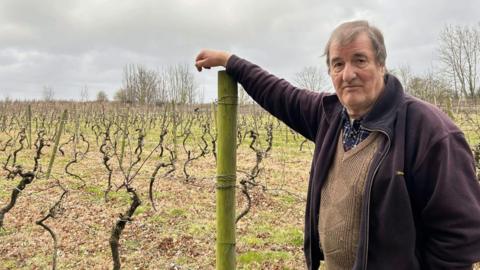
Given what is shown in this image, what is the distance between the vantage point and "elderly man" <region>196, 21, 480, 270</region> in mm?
1442

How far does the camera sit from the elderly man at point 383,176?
1.44m

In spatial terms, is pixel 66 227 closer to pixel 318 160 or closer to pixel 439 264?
pixel 318 160

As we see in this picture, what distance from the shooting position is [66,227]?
247 inches

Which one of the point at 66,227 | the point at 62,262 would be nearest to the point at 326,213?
the point at 62,262

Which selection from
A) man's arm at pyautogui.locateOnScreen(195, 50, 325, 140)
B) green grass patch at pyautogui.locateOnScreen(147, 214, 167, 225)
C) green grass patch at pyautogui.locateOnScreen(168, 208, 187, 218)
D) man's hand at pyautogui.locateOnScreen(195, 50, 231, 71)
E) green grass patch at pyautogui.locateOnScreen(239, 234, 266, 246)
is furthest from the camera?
green grass patch at pyautogui.locateOnScreen(168, 208, 187, 218)

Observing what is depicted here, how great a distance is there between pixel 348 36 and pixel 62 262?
4.83 metres

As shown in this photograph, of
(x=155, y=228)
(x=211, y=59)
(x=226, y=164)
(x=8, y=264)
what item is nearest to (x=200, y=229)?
(x=155, y=228)

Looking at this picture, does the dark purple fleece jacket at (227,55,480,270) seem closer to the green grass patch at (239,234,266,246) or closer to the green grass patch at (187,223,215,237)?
the green grass patch at (239,234,266,246)

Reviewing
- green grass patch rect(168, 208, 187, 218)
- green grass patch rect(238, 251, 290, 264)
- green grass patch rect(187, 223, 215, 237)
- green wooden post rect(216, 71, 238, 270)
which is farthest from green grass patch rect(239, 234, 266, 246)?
green wooden post rect(216, 71, 238, 270)

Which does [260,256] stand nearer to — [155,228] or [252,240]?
[252,240]

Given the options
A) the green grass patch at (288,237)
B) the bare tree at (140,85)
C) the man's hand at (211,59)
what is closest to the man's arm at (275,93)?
the man's hand at (211,59)

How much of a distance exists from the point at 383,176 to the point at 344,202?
0.24 metres

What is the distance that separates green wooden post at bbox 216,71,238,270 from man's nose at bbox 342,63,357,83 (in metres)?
0.73

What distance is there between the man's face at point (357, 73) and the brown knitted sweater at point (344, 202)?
158 millimetres
